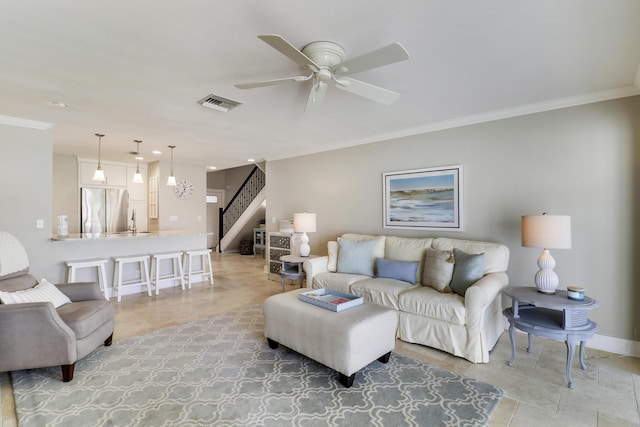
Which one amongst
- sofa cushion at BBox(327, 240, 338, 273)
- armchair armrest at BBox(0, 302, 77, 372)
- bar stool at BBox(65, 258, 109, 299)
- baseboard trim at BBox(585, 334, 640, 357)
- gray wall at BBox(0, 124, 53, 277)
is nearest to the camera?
armchair armrest at BBox(0, 302, 77, 372)

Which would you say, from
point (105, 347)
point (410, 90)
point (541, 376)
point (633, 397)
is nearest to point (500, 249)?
point (541, 376)

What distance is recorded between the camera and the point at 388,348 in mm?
2777

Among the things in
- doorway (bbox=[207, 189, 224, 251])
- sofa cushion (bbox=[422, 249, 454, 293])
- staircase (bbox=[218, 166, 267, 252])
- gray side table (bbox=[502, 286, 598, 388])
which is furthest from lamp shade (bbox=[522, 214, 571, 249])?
doorway (bbox=[207, 189, 224, 251])

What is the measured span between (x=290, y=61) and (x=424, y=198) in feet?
8.98

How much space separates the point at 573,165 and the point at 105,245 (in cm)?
635

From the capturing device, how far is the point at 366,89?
2.48 metres

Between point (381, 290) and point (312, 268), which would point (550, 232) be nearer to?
point (381, 290)

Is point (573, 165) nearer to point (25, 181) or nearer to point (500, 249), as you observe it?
point (500, 249)

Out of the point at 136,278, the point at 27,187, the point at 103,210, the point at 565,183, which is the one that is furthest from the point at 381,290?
the point at 103,210

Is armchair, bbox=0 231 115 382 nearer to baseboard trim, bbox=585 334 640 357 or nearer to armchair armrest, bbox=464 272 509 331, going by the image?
armchair armrest, bbox=464 272 509 331

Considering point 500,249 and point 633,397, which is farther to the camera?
point 500,249

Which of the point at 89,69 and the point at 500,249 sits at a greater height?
the point at 89,69

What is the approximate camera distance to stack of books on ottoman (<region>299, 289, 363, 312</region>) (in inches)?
109

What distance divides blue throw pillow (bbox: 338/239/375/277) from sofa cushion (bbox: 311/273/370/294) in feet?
0.35
